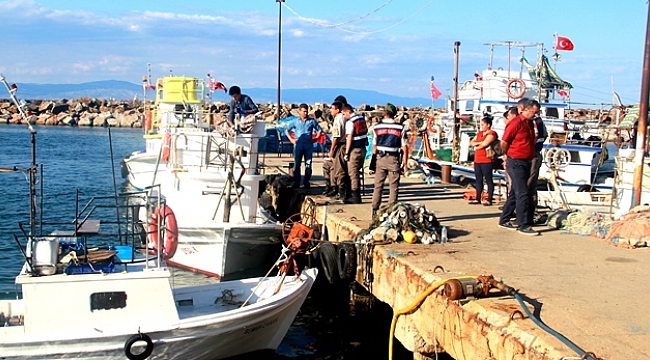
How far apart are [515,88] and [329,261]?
64.9 feet

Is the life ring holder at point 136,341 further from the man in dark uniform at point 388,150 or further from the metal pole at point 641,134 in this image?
the metal pole at point 641,134

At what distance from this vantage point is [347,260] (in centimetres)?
996

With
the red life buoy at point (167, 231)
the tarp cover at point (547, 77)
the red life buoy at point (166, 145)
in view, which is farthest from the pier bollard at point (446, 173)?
the red life buoy at point (167, 231)

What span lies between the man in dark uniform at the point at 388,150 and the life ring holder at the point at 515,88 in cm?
1653

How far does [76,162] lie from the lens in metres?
35.2

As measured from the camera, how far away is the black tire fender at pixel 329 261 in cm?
1009

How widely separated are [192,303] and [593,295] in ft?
14.6

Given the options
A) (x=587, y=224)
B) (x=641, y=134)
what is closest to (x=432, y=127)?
(x=641, y=134)

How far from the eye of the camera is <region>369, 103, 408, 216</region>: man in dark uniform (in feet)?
36.6

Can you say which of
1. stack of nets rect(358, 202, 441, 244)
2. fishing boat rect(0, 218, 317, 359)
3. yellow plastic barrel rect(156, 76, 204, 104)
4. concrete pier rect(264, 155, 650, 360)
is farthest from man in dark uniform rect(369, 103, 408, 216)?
yellow plastic barrel rect(156, 76, 204, 104)

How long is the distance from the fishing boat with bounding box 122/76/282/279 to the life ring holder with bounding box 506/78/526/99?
1622 cm

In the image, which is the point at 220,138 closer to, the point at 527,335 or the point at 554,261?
the point at 554,261

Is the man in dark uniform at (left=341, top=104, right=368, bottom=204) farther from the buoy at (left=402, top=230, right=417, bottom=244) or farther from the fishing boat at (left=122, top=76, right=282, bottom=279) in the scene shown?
the buoy at (left=402, top=230, right=417, bottom=244)

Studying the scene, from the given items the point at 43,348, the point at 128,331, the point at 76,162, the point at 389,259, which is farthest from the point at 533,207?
the point at 76,162
